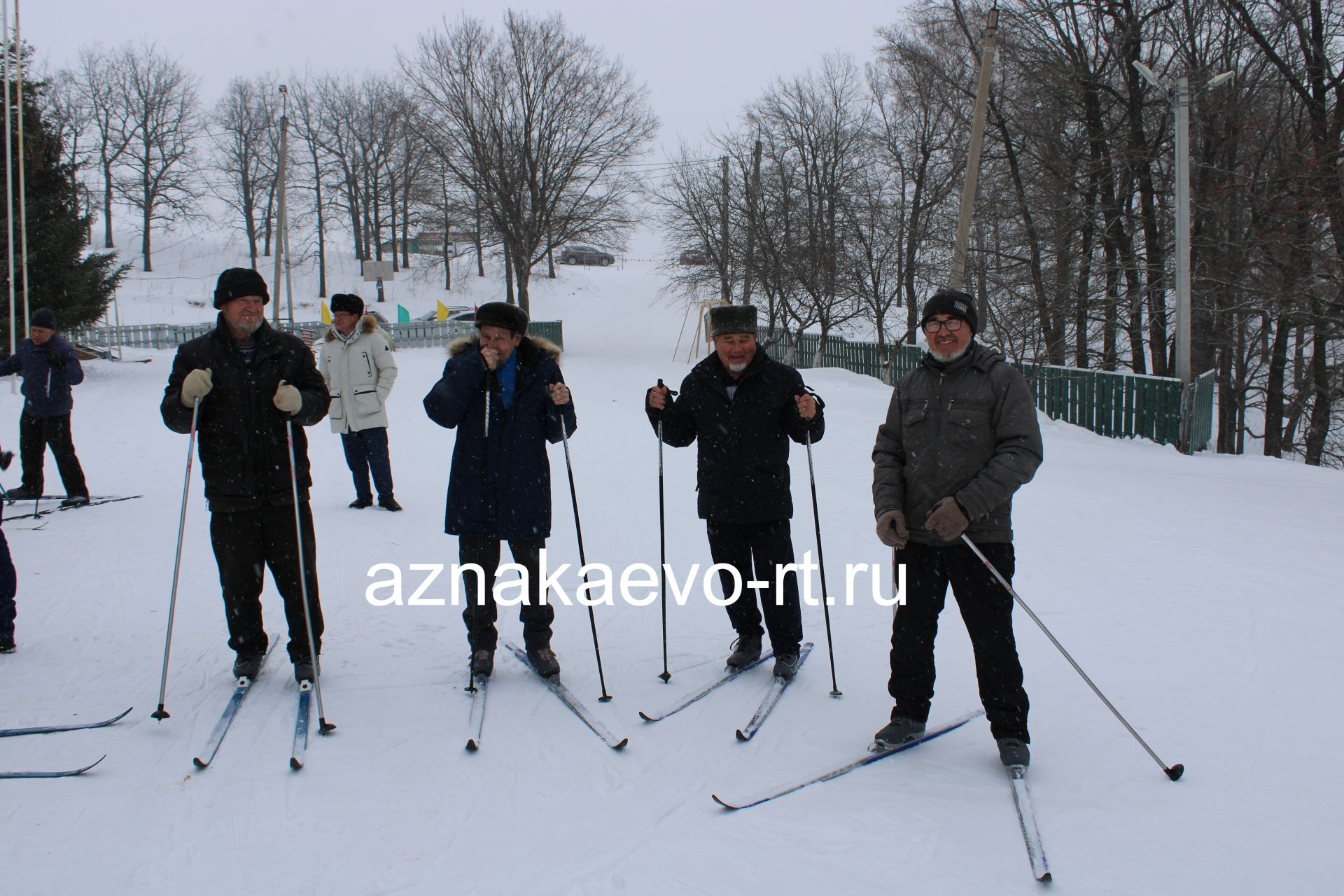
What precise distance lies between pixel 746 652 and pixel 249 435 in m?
2.53

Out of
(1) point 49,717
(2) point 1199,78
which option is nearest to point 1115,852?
(1) point 49,717

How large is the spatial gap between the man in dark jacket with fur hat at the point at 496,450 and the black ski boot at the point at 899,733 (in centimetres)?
159

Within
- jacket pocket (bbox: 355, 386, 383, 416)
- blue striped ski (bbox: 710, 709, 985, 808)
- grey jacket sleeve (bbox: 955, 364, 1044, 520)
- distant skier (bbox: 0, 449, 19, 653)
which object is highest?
jacket pocket (bbox: 355, 386, 383, 416)

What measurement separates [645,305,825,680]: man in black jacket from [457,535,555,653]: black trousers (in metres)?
0.85

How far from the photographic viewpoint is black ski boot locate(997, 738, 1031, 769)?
134 inches

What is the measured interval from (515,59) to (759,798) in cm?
3596

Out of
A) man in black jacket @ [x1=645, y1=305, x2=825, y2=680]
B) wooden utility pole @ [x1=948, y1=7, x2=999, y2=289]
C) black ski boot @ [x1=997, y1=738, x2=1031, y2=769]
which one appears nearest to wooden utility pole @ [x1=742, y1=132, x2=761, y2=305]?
wooden utility pole @ [x1=948, y1=7, x2=999, y2=289]

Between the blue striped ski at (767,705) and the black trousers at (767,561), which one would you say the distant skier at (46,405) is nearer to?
the black trousers at (767,561)

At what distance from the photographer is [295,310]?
137 feet

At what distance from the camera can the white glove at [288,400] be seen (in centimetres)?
398

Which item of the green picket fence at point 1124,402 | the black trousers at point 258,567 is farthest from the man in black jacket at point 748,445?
the green picket fence at point 1124,402

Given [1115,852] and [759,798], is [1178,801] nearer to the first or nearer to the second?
[1115,852]

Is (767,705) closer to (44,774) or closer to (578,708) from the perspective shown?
(578,708)

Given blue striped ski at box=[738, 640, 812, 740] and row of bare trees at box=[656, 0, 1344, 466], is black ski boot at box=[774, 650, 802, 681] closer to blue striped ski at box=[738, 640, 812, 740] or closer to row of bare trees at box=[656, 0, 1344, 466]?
blue striped ski at box=[738, 640, 812, 740]
